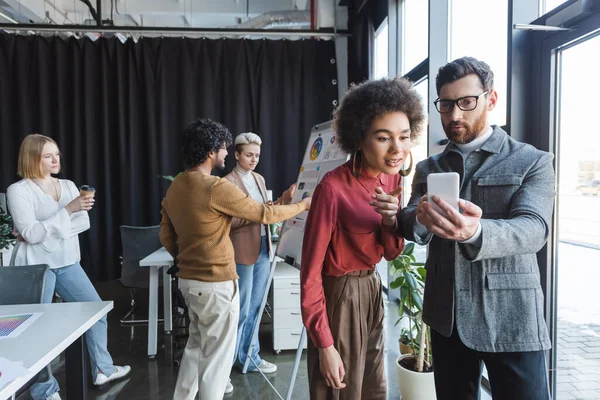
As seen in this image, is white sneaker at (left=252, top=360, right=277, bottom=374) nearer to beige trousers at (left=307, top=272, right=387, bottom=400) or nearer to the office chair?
the office chair

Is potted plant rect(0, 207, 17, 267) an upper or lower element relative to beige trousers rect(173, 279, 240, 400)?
upper

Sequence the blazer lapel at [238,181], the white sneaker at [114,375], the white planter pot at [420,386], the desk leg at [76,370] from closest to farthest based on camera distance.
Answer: the desk leg at [76,370], the white planter pot at [420,386], the white sneaker at [114,375], the blazer lapel at [238,181]

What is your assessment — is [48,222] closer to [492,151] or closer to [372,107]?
[372,107]

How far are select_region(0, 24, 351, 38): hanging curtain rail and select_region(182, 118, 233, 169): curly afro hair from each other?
3.14 meters

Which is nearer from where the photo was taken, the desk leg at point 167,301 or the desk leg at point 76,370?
the desk leg at point 76,370

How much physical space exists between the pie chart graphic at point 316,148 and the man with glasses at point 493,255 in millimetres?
1246

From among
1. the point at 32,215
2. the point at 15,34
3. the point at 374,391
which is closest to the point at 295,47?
the point at 15,34

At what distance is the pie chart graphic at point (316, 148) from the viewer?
7.74 ft

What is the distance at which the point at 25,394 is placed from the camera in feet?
7.80

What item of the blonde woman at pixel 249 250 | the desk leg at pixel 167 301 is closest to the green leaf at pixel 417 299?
the blonde woman at pixel 249 250

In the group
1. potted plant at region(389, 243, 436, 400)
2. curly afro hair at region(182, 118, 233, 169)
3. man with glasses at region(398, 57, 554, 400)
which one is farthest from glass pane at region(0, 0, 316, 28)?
man with glasses at region(398, 57, 554, 400)

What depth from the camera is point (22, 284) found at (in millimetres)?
1945

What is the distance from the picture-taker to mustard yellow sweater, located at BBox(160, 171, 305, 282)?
2016 millimetres

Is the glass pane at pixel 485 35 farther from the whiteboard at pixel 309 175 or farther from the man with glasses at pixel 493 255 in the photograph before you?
the man with glasses at pixel 493 255
